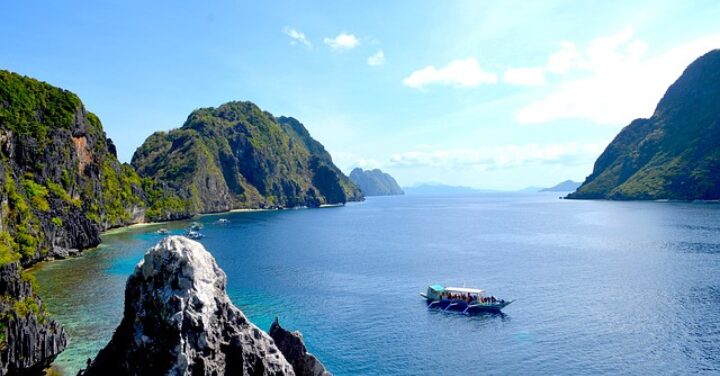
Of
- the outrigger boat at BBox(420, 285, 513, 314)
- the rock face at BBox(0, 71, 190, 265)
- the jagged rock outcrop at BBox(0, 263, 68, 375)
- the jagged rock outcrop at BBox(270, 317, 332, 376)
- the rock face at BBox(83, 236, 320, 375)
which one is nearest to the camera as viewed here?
the rock face at BBox(83, 236, 320, 375)

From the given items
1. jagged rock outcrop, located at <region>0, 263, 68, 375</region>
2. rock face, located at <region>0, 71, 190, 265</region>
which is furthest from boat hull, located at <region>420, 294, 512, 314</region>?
rock face, located at <region>0, 71, 190, 265</region>

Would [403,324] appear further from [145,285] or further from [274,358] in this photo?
[145,285]

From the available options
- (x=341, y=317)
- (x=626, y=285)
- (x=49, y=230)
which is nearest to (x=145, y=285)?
(x=341, y=317)

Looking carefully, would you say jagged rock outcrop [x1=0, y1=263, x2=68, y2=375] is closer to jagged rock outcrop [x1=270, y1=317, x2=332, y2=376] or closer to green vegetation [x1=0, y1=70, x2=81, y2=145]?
jagged rock outcrop [x1=270, y1=317, x2=332, y2=376]

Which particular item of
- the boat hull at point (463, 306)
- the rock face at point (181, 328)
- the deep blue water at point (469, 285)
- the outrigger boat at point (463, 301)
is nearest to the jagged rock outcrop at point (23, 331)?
Result: the deep blue water at point (469, 285)

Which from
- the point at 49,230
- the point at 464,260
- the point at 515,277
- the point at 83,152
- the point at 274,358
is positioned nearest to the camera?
the point at 274,358

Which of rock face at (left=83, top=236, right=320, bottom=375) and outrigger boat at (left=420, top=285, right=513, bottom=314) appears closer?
rock face at (left=83, top=236, right=320, bottom=375)

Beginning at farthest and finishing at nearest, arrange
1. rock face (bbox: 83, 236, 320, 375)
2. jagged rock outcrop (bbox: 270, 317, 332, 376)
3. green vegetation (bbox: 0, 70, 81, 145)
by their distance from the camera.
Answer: green vegetation (bbox: 0, 70, 81, 145)
jagged rock outcrop (bbox: 270, 317, 332, 376)
rock face (bbox: 83, 236, 320, 375)
